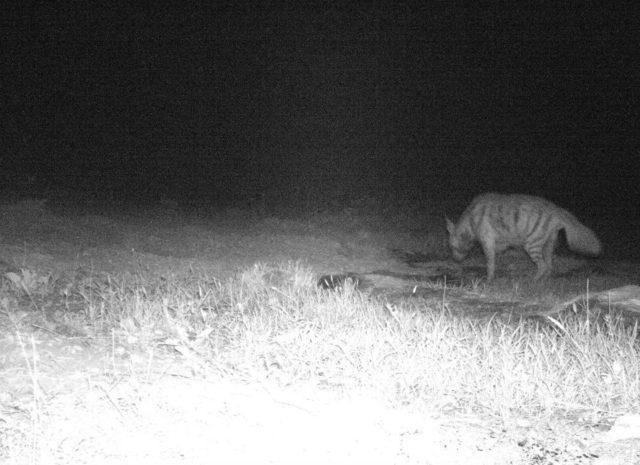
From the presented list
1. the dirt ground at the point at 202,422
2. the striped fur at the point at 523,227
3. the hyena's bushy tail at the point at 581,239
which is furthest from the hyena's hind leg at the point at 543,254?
the dirt ground at the point at 202,422

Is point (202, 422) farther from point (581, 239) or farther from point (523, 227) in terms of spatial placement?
point (581, 239)

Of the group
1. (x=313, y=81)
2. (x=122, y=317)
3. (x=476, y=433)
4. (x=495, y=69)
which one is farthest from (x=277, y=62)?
(x=476, y=433)

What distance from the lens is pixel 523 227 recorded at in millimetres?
10734

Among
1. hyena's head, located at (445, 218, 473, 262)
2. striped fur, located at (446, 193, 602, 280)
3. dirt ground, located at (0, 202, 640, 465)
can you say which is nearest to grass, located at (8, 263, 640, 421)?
dirt ground, located at (0, 202, 640, 465)

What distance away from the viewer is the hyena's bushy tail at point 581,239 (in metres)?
10.4

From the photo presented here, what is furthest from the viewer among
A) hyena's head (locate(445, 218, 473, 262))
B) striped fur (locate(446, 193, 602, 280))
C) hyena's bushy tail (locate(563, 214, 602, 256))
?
hyena's head (locate(445, 218, 473, 262))

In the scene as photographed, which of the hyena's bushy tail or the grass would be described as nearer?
the grass

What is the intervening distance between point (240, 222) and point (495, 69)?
22.5 m

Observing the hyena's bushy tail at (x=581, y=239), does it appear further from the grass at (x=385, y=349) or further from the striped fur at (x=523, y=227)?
the grass at (x=385, y=349)

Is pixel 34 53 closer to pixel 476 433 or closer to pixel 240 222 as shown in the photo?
pixel 240 222

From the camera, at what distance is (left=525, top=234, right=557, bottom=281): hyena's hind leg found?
1074cm

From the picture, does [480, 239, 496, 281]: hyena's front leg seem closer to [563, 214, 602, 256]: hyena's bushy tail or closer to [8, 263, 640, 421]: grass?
[563, 214, 602, 256]: hyena's bushy tail

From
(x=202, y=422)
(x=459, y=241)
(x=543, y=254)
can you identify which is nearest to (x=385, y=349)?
(x=202, y=422)

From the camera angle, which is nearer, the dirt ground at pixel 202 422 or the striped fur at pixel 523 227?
the dirt ground at pixel 202 422
